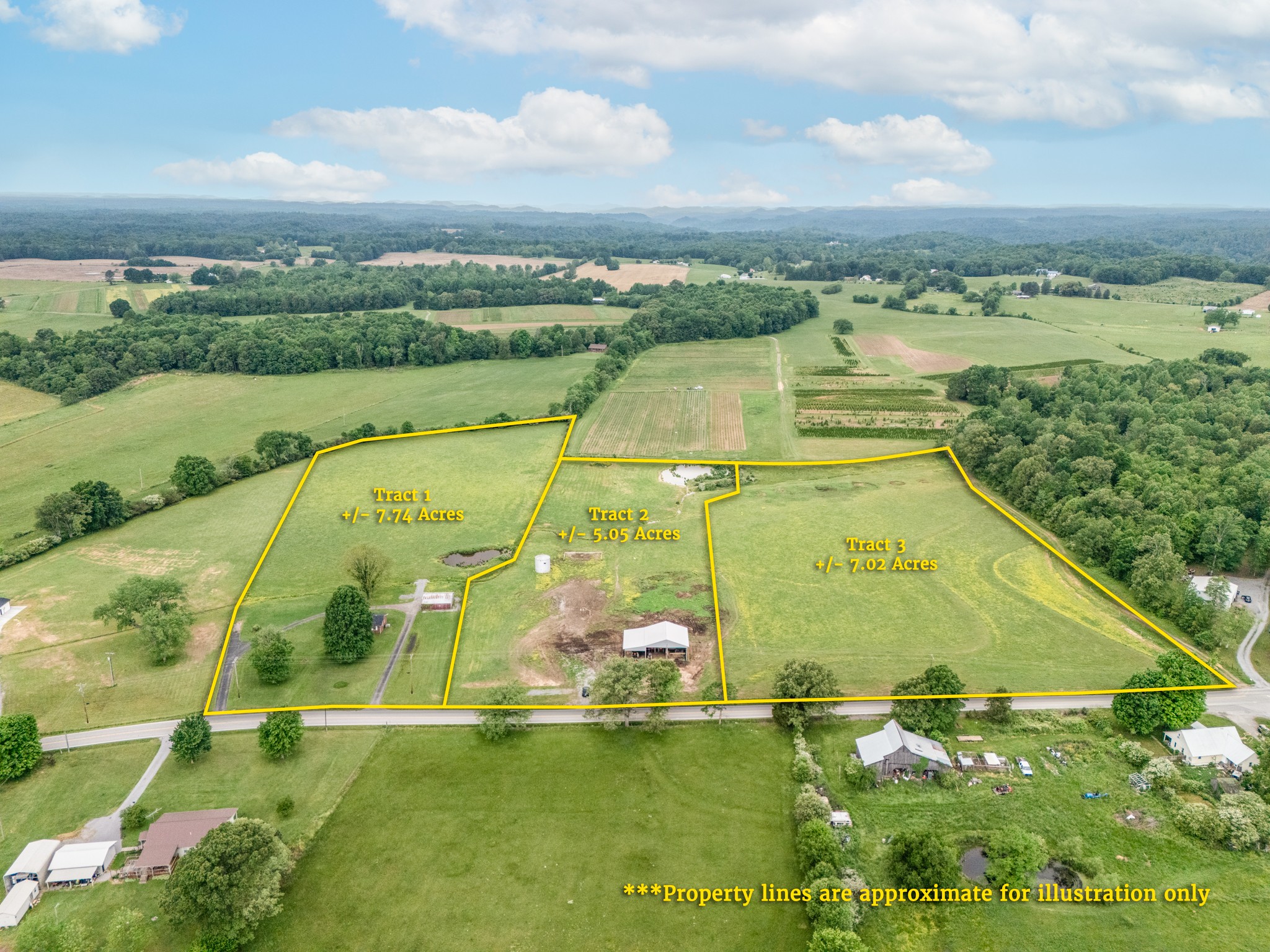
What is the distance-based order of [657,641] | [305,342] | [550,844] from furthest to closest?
[305,342], [657,641], [550,844]

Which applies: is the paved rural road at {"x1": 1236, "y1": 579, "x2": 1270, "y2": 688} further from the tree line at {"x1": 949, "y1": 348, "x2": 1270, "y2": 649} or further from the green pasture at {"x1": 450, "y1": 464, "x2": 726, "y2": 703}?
the green pasture at {"x1": 450, "y1": 464, "x2": 726, "y2": 703}

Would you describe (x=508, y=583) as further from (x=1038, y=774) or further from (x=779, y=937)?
(x=1038, y=774)

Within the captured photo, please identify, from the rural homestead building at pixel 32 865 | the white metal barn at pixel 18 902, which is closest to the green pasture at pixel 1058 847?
the white metal barn at pixel 18 902

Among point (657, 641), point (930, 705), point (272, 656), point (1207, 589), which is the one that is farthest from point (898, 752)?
point (272, 656)

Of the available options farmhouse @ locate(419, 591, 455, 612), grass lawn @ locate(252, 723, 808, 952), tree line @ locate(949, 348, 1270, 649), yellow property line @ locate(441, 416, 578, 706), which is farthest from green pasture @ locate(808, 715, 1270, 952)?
farmhouse @ locate(419, 591, 455, 612)

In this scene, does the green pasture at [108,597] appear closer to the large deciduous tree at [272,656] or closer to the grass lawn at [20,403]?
the large deciduous tree at [272,656]

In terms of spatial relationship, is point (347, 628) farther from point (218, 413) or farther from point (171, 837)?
point (218, 413)
